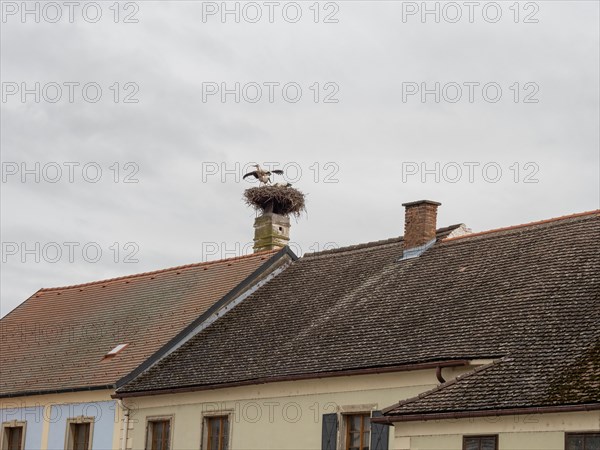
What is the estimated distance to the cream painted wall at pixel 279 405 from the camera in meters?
22.6

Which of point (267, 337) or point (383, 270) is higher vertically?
point (383, 270)

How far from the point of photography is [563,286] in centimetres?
2230

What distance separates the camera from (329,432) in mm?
23344

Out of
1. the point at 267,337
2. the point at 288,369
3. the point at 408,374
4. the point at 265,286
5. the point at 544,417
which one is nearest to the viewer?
the point at 544,417

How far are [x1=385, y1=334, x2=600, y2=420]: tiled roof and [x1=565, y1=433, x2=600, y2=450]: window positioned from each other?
480 millimetres

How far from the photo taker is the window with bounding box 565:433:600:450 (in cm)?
1759

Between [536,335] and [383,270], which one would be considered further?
[383,270]

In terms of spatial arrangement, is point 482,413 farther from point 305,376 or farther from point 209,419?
point 209,419

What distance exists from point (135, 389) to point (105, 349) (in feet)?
10.7

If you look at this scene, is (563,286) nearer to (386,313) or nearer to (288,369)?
(386,313)

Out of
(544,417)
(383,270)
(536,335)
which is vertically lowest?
(544,417)

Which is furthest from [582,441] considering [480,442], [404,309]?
[404,309]

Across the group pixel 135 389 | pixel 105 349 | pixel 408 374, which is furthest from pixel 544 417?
pixel 105 349

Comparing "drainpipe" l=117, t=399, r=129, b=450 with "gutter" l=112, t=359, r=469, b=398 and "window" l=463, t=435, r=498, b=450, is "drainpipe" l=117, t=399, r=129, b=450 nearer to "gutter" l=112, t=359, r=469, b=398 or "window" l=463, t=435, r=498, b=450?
"gutter" l=112, t=359, r=469, b=398
